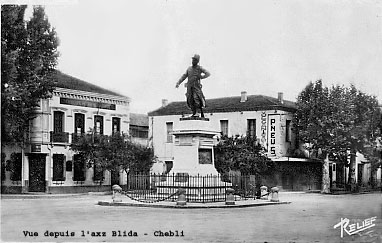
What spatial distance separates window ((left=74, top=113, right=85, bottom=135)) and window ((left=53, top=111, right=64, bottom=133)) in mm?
799

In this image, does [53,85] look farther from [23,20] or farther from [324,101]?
[324,101]

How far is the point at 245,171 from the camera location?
28312 mm

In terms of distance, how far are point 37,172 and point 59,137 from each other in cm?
208

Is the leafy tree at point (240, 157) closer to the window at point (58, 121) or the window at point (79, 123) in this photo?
the window at point (79, 123)

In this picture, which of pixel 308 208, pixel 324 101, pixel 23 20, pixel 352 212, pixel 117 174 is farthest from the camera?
pixel 117 174

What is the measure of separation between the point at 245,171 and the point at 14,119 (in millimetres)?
10353

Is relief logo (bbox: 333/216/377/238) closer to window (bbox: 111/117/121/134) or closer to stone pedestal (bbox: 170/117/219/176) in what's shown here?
stone pedestal (bbox: 170/117/219/176)

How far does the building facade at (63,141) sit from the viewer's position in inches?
1201

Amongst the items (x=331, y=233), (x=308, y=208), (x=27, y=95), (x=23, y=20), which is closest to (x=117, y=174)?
(x=27, y=95)

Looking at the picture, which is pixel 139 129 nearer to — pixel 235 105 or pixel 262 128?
pixel 235 105

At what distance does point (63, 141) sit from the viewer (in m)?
31.9

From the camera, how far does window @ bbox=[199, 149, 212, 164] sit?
69.3ft

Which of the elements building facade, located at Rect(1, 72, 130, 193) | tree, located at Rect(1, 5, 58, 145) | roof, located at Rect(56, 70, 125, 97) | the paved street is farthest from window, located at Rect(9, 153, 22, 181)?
the paved street

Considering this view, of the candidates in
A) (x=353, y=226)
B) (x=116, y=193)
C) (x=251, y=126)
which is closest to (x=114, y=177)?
(x=251, y=126)
